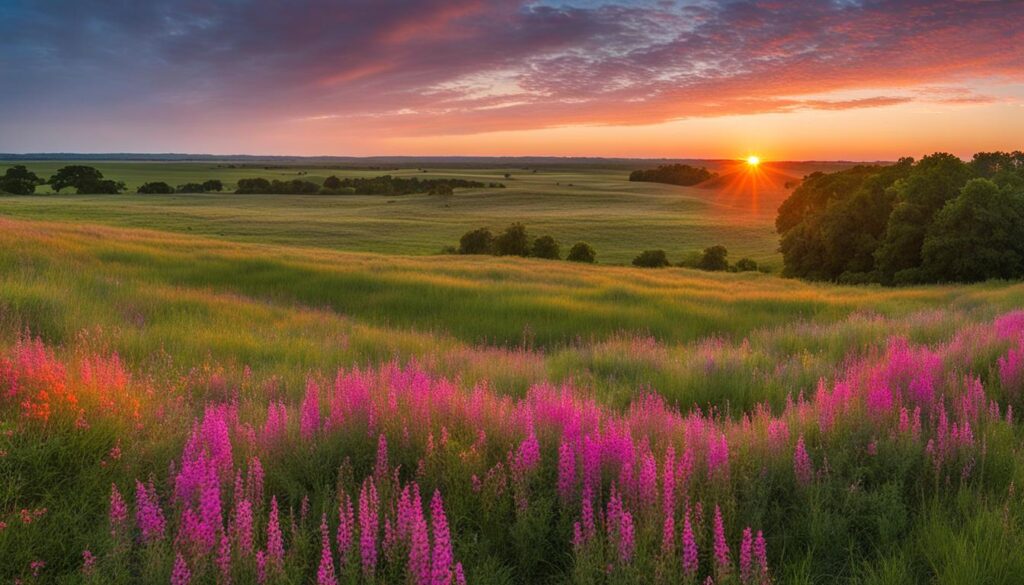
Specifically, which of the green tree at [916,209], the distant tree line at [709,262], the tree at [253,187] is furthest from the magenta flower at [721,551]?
the tree at [253,187]

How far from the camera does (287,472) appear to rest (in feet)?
13.6

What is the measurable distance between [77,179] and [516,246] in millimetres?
88203

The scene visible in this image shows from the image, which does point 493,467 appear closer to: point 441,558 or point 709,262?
point 441,558

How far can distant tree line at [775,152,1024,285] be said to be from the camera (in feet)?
90.7

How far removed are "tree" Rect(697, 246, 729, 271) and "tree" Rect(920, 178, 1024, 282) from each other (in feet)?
64.2

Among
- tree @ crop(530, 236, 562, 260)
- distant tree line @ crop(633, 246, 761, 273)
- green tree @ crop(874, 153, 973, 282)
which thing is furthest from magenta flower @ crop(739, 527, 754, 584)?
tree @ crop(530, 236, 562, 260)

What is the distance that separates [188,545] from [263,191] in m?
115

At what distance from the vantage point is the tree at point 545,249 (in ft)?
163

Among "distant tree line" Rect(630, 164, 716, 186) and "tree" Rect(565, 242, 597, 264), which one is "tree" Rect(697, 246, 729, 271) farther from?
"distant tree line" Rect(630, 164, 716, 186)

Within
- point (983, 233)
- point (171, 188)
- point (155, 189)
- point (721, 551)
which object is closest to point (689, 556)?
point (721, 551)

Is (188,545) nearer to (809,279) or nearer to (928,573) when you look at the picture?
(928,573)

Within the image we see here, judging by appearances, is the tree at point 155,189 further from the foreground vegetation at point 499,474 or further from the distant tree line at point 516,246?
the foreground vegetation at point 499,474

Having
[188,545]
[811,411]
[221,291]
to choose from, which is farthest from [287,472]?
[221,291]

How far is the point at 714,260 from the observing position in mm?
48156
